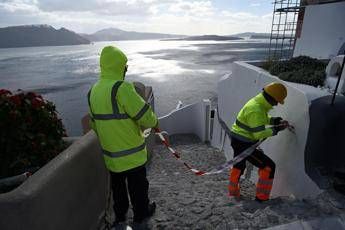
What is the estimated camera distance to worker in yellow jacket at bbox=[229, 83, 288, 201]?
14.6ft

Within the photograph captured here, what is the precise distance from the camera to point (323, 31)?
10.8 meters

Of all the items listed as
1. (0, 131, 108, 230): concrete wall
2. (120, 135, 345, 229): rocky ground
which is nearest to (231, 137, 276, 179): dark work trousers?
(120, 135, 345, 229): rocky ground

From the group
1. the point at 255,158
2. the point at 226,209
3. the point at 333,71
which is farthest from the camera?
the point at 333,71

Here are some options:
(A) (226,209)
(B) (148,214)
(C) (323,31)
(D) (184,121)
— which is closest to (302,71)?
(A) (226,209)

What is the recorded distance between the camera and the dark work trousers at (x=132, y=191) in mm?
3480

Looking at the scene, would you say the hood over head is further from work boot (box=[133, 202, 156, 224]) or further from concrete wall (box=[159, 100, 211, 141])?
concrete wall (box=[159, 100, 211, 141])

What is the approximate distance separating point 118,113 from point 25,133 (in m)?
1.02

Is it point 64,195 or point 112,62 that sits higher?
point 112,62

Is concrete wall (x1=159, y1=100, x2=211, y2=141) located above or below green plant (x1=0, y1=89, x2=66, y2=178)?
below

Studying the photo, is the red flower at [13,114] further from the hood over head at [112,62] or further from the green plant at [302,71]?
the green plant at [302,71]

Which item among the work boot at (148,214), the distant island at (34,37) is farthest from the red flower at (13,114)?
the distant island at (34,37)

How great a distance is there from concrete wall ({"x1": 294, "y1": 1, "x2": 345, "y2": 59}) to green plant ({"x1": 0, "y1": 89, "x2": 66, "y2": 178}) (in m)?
9.57

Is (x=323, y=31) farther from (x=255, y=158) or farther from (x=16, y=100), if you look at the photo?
(x=16, y=100)

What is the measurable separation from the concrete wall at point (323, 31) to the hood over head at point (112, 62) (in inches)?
352
